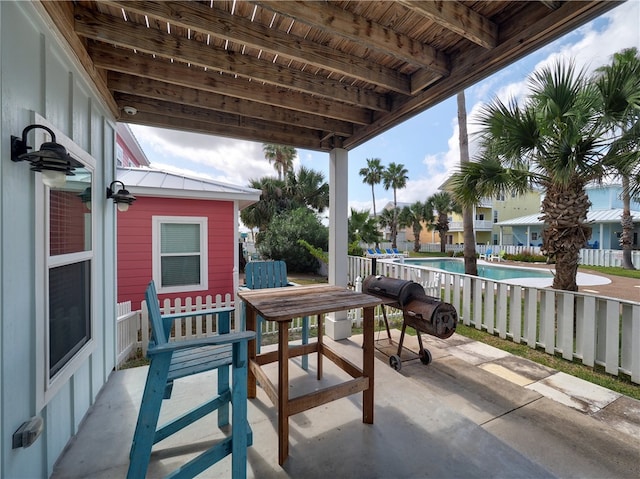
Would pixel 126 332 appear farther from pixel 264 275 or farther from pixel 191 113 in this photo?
pixel 191 113

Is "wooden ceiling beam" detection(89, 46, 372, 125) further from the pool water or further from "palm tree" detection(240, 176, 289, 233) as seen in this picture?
"palm tree" detection(240, 176, 289, 233)

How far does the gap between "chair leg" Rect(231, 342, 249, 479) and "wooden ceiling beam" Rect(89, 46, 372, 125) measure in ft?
7.83

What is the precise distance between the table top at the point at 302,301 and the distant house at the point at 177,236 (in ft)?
10.5

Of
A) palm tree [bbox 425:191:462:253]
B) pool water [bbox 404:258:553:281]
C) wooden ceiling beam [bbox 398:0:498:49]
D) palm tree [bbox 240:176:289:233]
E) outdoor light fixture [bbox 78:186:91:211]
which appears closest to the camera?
wooden ceiling beam [bbox 398:0:498:49]

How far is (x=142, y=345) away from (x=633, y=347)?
20.1 feet

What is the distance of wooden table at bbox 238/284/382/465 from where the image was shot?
6.42 ft

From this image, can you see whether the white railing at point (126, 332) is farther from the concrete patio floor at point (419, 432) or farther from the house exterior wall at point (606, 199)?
the house exterior wall at point (606, 199)

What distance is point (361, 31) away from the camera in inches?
78.2

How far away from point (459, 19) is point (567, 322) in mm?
3912

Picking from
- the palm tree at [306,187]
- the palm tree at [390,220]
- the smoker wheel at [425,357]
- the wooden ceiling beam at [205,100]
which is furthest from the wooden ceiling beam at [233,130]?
the palm tree at [390,220]

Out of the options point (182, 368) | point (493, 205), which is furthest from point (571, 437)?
point (493, 205)

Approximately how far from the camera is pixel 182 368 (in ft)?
5.90

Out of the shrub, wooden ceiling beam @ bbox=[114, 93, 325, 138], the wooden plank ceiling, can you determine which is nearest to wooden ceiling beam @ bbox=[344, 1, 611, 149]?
the wooden plank ceiling

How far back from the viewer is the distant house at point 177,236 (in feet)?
16.4
